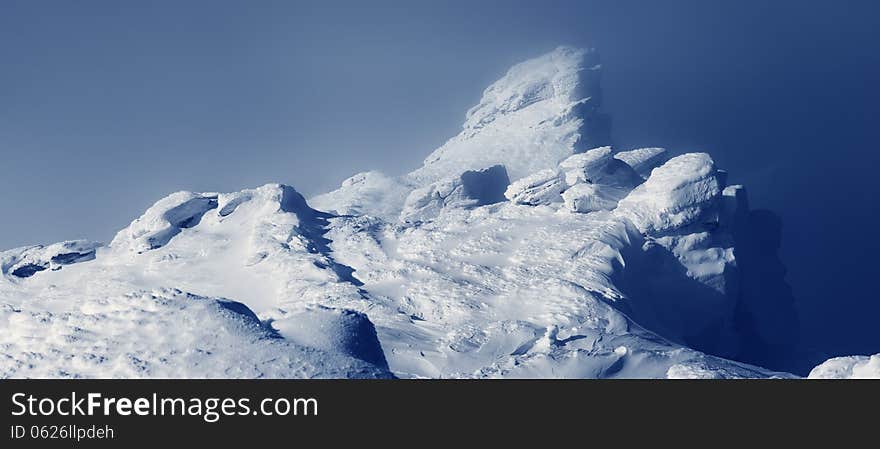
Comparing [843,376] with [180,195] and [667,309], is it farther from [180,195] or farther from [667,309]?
[180,195]

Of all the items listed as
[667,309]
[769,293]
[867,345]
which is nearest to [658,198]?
[667,309]

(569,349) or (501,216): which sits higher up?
(501,216)

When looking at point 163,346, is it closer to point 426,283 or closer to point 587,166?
point 426,283

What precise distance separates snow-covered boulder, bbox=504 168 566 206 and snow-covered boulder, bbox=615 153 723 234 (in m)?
5.85

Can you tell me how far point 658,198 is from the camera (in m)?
52.6

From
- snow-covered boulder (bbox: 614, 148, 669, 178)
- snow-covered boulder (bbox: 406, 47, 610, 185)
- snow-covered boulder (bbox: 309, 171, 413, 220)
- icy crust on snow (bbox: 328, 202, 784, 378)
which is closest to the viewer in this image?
icy crust on snow (bbox: 328, 202, 784, 378)

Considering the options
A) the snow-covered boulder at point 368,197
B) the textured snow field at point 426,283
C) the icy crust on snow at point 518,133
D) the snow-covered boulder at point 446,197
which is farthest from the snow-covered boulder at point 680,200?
the snow-covered boulder at point 368,197

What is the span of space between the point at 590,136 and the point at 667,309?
3141cm

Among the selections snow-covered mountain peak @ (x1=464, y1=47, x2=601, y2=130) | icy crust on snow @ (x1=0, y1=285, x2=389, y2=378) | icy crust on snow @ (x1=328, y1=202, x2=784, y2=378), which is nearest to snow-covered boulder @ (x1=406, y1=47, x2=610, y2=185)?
snow-covered mountain peak @ (x1=464, y1=47, x2=601, y2=130)

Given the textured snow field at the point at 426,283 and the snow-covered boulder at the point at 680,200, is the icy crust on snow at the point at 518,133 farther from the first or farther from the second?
the snow-covered boulder at the point at 680,200

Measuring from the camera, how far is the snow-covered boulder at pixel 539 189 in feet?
188

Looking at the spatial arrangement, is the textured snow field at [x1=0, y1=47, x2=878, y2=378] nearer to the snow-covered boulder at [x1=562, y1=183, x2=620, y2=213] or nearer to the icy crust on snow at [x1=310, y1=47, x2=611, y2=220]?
the snow-covered boulder at [x1=562, y1=183, x2=620, y2=213]

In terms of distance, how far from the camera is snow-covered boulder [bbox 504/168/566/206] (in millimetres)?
57375
